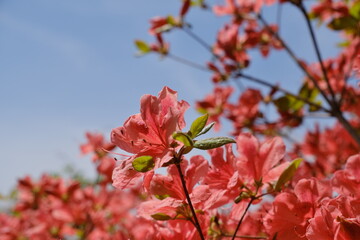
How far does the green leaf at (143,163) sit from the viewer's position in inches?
26.9

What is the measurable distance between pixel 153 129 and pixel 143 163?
76 millimetres

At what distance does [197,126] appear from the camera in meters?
0.67

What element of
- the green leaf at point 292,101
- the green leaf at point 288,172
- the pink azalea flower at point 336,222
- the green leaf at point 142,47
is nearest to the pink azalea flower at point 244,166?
the green leaf at point 288,172

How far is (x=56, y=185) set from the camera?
3123 millimetres

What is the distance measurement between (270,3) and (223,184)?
2.00m

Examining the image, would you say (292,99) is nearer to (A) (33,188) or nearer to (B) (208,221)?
(B) (208,221)

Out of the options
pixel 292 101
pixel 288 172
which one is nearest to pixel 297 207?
pixel 288 172

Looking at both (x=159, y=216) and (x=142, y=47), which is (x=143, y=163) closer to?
(x=159, y=216)

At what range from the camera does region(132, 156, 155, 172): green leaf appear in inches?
26.9

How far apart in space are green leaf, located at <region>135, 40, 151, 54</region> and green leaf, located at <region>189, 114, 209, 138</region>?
6.95 feet

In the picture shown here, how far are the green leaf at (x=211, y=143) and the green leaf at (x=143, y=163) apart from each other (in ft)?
0.35

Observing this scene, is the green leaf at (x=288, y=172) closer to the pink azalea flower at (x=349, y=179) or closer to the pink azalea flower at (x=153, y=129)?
the pink azalea flower at (x=349, y=179)

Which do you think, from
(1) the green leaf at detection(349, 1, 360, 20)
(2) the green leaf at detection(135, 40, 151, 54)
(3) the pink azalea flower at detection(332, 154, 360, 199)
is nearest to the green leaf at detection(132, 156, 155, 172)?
(3) the pink azalea flower at detection(332, 154, 360, 199)

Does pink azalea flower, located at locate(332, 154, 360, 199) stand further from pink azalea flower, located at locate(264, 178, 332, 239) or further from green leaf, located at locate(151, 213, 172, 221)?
green leaf, located at locate(151, 213, 172, 221)
